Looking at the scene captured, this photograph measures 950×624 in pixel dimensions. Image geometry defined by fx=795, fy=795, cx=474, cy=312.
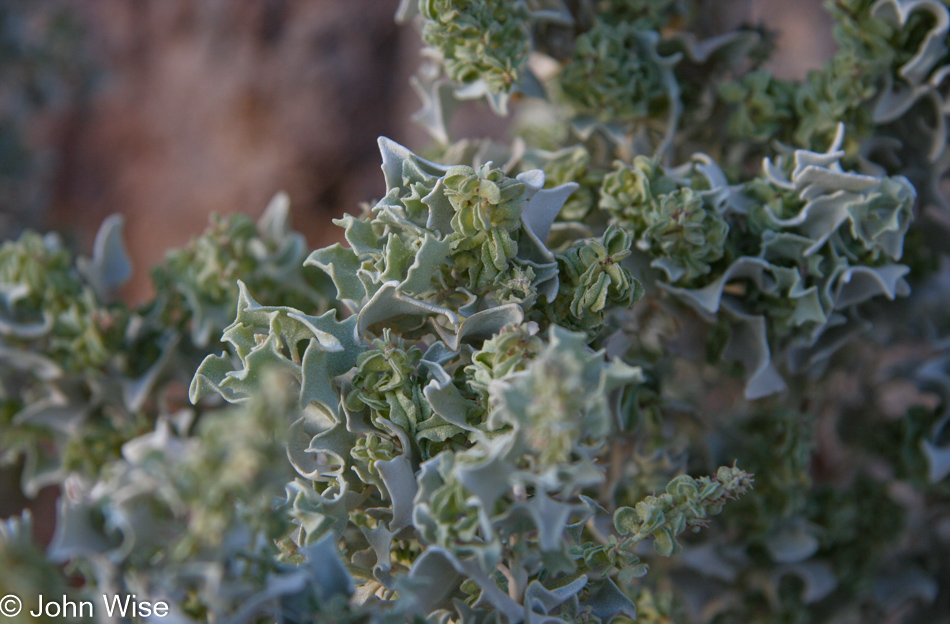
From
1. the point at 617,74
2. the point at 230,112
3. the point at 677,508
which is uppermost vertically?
the point at 617,74

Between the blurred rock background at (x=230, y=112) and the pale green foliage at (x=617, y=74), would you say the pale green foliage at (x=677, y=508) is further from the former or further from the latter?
the blurred rock background at (x=230, y=112)

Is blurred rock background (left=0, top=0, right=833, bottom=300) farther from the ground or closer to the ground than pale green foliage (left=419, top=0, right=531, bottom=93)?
closer to the ground

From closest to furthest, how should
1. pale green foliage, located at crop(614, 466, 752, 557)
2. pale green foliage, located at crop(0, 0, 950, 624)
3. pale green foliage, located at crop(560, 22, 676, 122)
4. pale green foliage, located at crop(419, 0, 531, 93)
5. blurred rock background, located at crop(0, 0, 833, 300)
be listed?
1. pale green foliage, located at crop(0, 0, 950, 624)
2. pale green foliage, located at crop(614, 466, 752, 557)
3. pale green foliage, located at crop(419, 0, 531, 93)
4. pale green foliage, located at crop(560, 22, 676, 122)
5. blurred rock background, located at crop(0, 0, 833, 300)

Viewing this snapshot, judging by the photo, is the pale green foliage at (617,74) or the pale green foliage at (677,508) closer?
the pale green foliage at (677,508)

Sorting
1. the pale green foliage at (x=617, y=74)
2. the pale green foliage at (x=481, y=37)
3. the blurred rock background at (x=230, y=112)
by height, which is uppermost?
the pale green foliage at (x=481, y=37)

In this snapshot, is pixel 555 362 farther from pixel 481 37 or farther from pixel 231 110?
pixel 231 110

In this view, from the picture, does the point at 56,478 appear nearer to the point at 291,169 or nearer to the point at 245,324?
the point at 245,324

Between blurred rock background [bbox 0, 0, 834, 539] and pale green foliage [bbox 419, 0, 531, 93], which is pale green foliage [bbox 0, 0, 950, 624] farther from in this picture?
blurred rock background [bbox 0, 0, 834, 539]

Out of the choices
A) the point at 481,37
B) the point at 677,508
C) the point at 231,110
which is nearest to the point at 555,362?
the point at 677,508

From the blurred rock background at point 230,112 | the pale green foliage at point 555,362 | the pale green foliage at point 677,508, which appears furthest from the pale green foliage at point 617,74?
the blurred rock background at point 230,112

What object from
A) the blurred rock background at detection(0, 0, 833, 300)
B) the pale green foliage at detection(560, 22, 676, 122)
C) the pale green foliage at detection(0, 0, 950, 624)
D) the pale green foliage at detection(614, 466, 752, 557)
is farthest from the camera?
the blurred rock background at detection(0, 0, 833, 300)

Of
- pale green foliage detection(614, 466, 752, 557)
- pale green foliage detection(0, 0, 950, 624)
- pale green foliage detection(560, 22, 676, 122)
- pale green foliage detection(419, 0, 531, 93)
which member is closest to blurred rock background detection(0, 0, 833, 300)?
pale green foliage detection(0, 0, 950, 624)

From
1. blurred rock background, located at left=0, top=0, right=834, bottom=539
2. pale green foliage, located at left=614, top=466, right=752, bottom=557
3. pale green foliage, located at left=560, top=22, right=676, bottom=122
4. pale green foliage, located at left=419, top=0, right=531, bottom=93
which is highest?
pale green foliage, located at left=419, top=0, right=531, bottom=93

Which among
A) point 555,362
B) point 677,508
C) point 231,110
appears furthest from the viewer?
point 231,110
